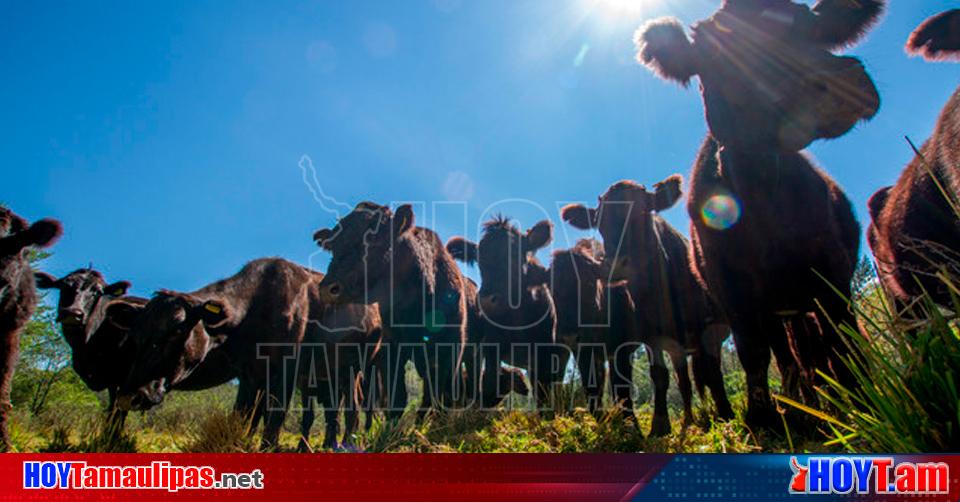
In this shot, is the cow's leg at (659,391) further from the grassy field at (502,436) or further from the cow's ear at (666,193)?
the cow's ear at (666,193)

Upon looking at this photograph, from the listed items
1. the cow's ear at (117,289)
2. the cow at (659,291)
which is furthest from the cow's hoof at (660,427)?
the cow's ear at (117,289)

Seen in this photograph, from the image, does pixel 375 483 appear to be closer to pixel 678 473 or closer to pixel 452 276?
pixel 678 473

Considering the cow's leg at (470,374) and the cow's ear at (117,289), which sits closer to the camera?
the cow's leg at (470,374)

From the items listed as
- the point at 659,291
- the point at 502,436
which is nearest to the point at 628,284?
the point at 659,291

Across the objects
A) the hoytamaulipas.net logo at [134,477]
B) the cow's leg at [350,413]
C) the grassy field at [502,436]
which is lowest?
the hoytamaulipas.net logo at [134,477]

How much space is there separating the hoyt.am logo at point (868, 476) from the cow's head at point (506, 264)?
22.5ft

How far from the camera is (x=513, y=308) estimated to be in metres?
9.83

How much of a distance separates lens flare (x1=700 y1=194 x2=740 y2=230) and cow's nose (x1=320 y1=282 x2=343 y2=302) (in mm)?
4276

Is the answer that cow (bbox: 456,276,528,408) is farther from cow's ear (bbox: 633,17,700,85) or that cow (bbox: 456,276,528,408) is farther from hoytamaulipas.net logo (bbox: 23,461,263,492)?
hoytamaulipas.net logo (bbox: 23,461,263,492)

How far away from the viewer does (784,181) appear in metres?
4.57

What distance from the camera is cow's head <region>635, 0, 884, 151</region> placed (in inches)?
158

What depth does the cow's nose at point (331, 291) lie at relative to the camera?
6184 millimetres

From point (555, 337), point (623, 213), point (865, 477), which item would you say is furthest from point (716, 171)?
point (555, 337)

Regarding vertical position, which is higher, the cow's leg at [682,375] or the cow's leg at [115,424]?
the cow's leg at [682,375]
